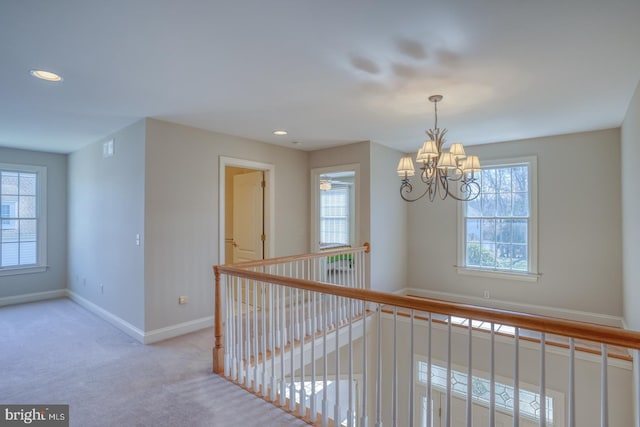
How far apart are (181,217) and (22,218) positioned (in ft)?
11.0

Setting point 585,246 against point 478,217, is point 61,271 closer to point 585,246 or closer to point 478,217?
point 478,217

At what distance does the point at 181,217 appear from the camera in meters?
3.97

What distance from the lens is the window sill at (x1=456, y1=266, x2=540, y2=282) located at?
4.72 meters

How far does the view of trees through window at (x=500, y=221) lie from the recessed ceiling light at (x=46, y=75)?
5.13 meters

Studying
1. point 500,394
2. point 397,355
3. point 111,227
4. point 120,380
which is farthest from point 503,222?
point 111,227

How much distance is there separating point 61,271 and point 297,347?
4.76 meters

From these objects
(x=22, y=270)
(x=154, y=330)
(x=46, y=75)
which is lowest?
(x=154, y=330)

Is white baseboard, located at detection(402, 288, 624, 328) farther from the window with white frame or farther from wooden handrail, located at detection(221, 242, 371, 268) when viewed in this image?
wooden handrail, located at detection(221, 242, 371, 268)

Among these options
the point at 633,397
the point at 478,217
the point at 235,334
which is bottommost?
the point at 633,397

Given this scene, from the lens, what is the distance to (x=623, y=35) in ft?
6.63

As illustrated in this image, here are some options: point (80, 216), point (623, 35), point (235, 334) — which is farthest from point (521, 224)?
point (80, 216)

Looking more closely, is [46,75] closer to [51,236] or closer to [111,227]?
[111,227]

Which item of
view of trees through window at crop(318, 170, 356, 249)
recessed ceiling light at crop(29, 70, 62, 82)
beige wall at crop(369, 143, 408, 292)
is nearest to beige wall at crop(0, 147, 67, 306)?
recessed ceiling light at crop(29, 70, 62, 82)

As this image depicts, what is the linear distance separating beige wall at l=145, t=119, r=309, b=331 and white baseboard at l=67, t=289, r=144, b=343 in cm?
22
